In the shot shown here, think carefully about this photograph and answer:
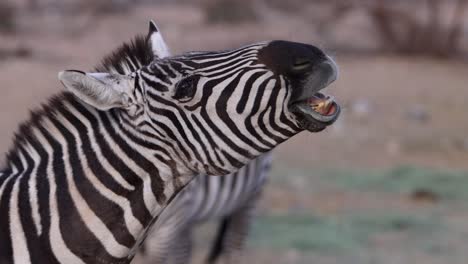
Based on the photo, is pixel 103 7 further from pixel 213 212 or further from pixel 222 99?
pixel 222 99

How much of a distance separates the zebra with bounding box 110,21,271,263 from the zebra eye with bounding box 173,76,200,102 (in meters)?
2.25

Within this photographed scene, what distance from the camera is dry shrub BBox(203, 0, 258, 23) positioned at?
2017cm

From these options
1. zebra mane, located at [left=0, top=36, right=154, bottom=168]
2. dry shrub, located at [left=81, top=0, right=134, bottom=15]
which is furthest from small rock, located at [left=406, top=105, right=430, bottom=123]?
zebra mane, located at [left=0, top=36, right=154, bottom=168]

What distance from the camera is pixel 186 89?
280cm

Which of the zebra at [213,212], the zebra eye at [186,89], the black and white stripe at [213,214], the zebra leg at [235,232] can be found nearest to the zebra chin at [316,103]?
the zebra eye at [186,89]

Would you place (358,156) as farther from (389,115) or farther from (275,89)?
(275,89)

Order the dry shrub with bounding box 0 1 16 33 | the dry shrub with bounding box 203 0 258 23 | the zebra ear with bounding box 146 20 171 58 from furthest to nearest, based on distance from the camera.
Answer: the dry shrub with bounding box 203 0 258 23
the dry shrub with bounding box 0 1 16 33
the zebra ear with bounding box 146 20 171 58

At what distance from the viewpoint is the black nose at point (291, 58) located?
269cm

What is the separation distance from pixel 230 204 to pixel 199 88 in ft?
11.4

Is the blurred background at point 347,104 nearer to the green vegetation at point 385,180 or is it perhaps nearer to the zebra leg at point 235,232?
the green vegetation at point 385,180

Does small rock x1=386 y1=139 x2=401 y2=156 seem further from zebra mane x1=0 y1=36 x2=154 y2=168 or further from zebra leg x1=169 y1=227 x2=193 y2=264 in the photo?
zebra mane x1=0 y1=36 x2=154 y2=168

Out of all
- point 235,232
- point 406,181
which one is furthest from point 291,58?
point 406,181

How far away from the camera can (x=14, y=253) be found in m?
2.83

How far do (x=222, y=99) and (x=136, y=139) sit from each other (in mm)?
284
